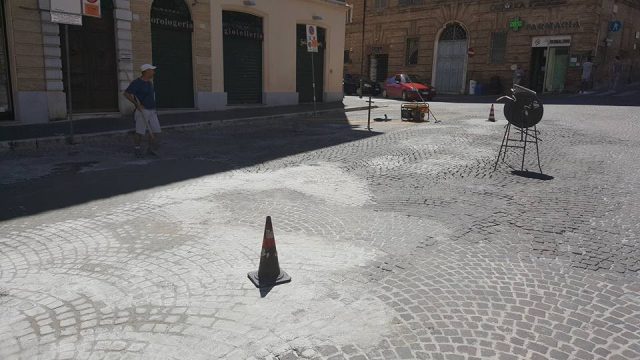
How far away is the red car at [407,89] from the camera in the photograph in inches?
1131

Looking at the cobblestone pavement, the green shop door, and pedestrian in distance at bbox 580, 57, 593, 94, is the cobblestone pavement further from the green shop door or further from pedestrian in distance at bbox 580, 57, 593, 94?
pedestrian in distance at bbox 580, 57, 593, 94

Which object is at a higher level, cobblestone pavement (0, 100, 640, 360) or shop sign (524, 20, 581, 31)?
shop sign (524, 20, 581, 31)

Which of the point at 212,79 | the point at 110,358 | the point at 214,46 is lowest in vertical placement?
the point at 110,358

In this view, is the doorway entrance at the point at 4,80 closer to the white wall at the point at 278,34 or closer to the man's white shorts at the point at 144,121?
the man's white shorts at the point at 144,121

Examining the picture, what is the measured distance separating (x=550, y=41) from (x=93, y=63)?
26.8 m

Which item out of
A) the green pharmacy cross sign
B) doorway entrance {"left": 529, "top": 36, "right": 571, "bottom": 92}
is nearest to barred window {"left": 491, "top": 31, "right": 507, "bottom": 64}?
the green pharmacy cross sign

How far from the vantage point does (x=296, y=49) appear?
2245 cm

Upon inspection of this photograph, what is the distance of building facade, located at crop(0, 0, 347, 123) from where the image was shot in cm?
1336

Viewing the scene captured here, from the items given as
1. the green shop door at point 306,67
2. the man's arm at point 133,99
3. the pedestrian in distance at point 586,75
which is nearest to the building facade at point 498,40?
the pedestrian in distance at point 586,75

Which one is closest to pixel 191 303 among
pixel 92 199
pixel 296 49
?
pixel 92 199

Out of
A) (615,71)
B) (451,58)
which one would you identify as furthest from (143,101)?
(615,71)

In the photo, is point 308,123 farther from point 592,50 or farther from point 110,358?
point 592,50

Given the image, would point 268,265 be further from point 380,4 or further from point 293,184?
point 380,4

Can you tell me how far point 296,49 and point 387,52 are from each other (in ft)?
60.0
